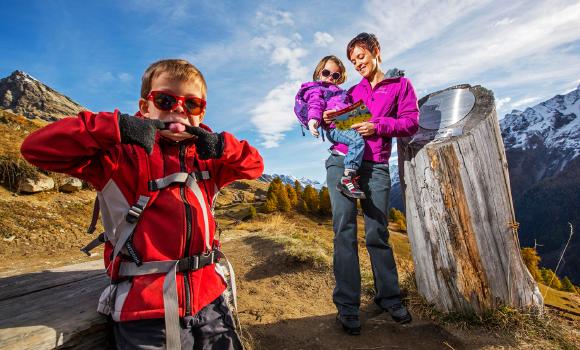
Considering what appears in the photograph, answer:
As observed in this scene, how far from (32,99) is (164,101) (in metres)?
184

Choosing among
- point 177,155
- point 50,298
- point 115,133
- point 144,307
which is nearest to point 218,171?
point 177,155

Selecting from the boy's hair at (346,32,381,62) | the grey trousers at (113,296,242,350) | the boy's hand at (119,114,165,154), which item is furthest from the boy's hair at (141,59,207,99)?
the boy's hair at (346,32,381,62)

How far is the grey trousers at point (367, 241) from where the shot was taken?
3.13 meters

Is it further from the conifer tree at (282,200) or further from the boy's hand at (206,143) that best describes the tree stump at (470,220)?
the conifer tree at (282,200)

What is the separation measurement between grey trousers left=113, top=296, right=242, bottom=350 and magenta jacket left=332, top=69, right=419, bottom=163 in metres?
2.10

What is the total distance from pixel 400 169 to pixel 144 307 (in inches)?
120

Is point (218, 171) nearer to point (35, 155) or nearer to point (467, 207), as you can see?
point (35, 155)

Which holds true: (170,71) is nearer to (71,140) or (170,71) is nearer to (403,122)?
(71,140)

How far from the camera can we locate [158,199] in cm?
194

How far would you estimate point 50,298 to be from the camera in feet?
7.66

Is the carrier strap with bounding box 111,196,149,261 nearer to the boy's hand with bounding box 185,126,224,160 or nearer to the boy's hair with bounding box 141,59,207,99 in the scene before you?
the boy's hand with bounding box 185,126,224,160

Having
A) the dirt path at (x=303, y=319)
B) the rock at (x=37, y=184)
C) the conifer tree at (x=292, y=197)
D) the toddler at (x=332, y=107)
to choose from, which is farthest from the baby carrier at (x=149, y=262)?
the conifer tree at (x=292, y=197)

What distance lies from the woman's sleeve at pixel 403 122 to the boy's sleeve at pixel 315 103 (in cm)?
80

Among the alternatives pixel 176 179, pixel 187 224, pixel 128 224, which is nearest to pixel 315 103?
pixel 176 179
